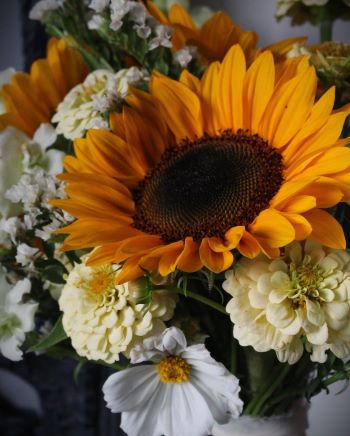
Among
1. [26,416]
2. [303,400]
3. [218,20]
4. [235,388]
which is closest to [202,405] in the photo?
[235,388]

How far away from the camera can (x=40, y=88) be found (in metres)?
0.72

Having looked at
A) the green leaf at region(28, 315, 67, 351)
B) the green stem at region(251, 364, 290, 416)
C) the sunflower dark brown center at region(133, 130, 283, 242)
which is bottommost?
the green stem at region(251, 364, 290, 416)

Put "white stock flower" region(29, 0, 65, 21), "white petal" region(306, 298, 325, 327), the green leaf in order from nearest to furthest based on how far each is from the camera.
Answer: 1. "white petal" region(306, 298, 325, 327)
2. the green leaf
3. "white stock flower" region(29, 0, 65, 21)

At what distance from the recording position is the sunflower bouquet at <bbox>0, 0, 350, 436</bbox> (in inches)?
19.1

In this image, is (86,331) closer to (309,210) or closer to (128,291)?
(128,291)

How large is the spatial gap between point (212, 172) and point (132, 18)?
177 millimetres


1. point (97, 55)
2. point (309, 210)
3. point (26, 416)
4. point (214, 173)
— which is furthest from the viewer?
point (26, 416)

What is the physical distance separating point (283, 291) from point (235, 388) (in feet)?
0.29

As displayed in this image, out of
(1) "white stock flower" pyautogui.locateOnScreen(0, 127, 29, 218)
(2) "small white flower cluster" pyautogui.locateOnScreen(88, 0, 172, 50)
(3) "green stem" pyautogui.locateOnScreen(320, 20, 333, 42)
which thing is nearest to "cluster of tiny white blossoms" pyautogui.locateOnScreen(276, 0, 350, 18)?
(3) "green stem" pyautogui.locateOnScreen(320, 20, 333, 42)

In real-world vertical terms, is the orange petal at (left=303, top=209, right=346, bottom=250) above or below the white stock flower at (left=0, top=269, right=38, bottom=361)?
above

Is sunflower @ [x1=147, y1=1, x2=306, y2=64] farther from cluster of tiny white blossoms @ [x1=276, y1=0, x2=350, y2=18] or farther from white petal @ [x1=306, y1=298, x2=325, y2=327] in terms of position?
white petal @ [x1=306, y1=298, x2=325, y2=327]

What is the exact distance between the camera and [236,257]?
20.0 inches

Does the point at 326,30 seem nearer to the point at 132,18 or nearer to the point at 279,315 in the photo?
the point at 132,18

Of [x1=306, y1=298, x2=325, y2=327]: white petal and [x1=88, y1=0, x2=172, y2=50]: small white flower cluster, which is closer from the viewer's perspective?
[x1=306, y1=298, x2=325, y2=327]: white petal
